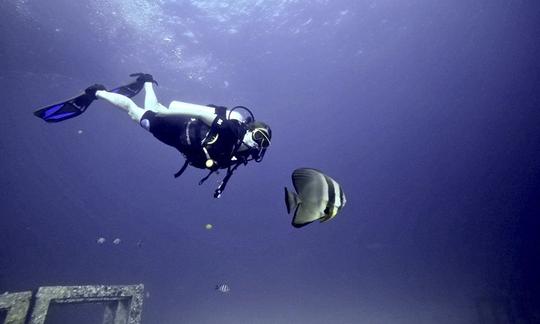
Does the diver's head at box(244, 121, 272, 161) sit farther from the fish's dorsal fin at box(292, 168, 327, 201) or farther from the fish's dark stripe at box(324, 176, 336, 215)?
the fish's dark stripe at box(324, 176, 336, 215)

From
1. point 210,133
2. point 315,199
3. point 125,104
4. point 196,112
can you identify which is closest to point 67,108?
point 125,104

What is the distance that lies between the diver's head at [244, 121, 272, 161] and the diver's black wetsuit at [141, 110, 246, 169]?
0.13m

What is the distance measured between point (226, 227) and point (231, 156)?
62482 mm

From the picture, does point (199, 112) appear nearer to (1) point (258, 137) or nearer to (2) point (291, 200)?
(1) point (258, 137)

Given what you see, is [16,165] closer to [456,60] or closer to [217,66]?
[217,66]

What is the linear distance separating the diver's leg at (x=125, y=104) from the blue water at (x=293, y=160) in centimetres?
1035

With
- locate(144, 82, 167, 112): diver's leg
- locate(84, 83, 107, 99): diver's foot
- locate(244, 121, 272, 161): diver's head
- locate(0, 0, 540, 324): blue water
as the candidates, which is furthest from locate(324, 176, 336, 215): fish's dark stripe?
locate(0, 0, 540, 324): blue water

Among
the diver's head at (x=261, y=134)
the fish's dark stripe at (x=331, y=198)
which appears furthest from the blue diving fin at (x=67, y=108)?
the fish's dark stripe at (x=331, y=198)

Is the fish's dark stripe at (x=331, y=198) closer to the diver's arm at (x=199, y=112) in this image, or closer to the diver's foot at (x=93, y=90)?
the diver's arm at (x=199, y=112)

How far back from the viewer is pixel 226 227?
65312mm

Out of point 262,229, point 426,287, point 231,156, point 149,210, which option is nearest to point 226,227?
point 262,229

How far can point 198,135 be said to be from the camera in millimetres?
5203

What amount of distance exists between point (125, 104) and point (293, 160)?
41.6 meters

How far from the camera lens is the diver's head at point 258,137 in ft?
15.5
